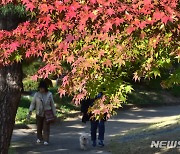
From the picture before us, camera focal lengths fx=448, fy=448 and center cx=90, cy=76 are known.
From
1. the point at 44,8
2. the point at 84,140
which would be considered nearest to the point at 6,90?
the point at 84,140

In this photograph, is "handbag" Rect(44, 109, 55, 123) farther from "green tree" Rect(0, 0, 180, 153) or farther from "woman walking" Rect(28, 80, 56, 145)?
"green tree" Rect(0, 0, 180, 153)

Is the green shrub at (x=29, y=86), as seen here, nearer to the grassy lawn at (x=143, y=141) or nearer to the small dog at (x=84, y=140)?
the grassy lawn at (x=143, y=141)

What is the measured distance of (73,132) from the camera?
12.5 metres

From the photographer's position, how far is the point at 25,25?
4.34 meters

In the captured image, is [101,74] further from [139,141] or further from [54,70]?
[139,141]

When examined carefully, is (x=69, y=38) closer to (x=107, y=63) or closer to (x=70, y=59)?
(x=70, y=59)

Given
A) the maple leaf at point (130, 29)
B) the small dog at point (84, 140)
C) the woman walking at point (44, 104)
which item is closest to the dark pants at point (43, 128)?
the woman walking at point (44, 104)

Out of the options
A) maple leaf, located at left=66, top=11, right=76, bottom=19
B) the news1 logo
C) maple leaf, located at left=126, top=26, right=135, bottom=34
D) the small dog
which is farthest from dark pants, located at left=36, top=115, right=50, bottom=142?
maple leaf, located at left=126, top=26, right=135, bottom=34

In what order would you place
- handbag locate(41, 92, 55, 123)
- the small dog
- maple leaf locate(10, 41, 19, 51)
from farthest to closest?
handbag locate(41, 92, 55, 123)
the small dog
maple leaf locate(10, 41, 19, 51)

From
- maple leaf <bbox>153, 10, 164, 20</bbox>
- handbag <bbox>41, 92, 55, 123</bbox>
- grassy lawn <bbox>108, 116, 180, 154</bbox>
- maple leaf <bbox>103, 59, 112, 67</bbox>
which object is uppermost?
maple leaf <bbox>153, 10, 164, 20</bbox>

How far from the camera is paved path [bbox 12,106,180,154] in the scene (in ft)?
31.4

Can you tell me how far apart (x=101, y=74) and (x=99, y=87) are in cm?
28

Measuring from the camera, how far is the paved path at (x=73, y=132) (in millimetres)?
9570

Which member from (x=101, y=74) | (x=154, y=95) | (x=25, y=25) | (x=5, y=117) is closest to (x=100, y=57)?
(x=101, y=74)
